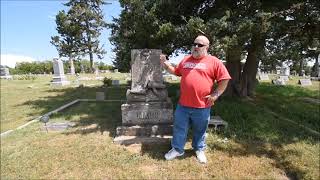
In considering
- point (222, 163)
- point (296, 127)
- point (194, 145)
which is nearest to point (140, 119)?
point (194, 145)

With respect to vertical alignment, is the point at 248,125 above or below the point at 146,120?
below

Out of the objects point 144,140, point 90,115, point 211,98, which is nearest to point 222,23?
point 211,98

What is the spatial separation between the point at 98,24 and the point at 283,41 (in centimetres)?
3998

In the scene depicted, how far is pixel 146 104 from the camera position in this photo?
22.5ft

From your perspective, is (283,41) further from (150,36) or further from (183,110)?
(183,110)

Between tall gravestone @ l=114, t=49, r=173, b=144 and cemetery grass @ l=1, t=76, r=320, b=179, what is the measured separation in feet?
1.61

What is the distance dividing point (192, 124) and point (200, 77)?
0.91 meters

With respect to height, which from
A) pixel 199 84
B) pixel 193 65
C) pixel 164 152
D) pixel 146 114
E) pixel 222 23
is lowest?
pixel 164 152

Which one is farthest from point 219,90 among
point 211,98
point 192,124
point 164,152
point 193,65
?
point 164,152

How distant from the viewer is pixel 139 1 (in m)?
8.16

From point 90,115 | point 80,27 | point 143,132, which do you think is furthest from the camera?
point 80,27

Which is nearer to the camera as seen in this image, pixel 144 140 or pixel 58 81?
pixel 144 140

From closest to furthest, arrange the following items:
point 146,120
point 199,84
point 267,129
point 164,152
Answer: point 199,84 < point 164,152 < point 146,120 < point 267,129

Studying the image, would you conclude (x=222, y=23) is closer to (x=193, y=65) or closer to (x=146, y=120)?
(x=193, y=65)
